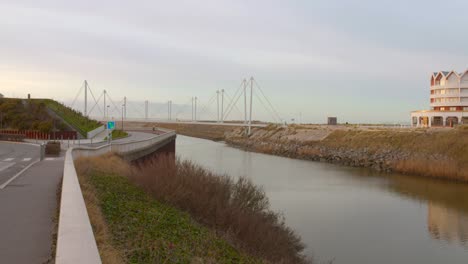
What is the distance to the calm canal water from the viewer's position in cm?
1785

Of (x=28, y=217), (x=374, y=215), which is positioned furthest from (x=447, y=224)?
(x=28, y=217)

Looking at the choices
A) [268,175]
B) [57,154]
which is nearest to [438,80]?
[268,175]

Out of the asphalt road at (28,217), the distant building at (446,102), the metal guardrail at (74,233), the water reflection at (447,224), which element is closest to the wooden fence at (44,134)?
the asphalt road at (28,217)

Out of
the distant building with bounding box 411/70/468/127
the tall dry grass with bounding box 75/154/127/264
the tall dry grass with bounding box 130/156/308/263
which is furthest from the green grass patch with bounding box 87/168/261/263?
the distant building with bounding box 411/70/468/127

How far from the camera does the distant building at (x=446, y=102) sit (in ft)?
275

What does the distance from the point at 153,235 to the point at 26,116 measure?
162ft

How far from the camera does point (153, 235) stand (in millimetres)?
8906

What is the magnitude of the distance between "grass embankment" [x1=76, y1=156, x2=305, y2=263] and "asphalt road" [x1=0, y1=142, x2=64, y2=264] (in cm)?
83

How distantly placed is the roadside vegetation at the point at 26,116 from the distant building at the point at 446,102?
64527mm

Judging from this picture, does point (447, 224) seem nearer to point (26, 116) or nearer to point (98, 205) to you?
point (98, 205)

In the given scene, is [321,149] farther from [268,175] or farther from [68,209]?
[68,209]

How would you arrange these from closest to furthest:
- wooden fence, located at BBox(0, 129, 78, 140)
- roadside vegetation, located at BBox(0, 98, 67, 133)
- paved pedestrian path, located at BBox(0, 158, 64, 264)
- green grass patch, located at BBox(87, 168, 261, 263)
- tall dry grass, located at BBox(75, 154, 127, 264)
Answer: tall dry grass, located at BBox(75, 154, 127, 264) → paved pedestrian path, located at BBox(0, 158, 64, 264) → green grass patch, located at BBox(87, 168, 261, 263) → wooden fence, located at BBox(0, 129, 78, 140) → roadside vegetation, located at BBox(0, 98, 67, 133)

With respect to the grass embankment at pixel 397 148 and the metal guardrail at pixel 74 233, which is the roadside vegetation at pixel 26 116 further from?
the metal guardrail at pixel 74 233

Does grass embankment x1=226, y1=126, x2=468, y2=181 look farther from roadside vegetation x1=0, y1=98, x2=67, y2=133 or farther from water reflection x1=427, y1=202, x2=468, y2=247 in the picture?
roadside vegetation x1=0, y1=98, x2=67, y2=133
